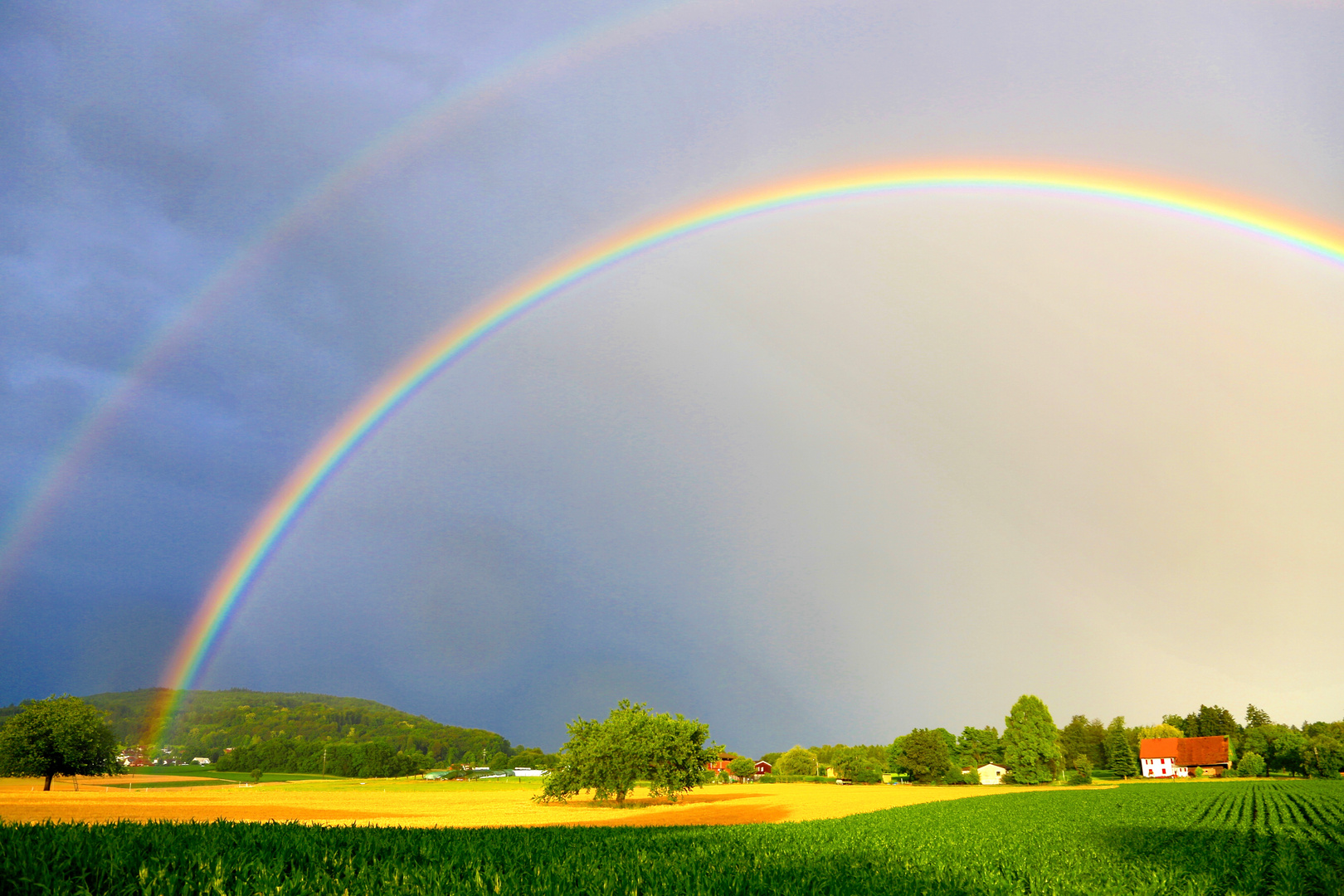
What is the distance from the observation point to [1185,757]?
553 ft

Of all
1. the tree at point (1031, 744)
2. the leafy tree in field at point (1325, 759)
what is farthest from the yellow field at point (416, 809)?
the leafy tree in field at point (1325, 759)

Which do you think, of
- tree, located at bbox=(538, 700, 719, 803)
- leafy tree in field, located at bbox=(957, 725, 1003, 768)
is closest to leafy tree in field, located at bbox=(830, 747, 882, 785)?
leafy tree in field, located at bbox=(957, 725, 1003, 768)

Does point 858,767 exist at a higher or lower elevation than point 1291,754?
lower

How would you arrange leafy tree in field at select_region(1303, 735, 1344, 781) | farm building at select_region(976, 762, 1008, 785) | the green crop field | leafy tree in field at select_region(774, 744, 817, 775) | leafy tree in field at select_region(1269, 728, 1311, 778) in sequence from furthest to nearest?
leafy tree in field at select_region(774, 744, 817, 775)
farm building at select_region(976, 762, 1008, 785)
leafy tree in field at select_region(1269, 728, 1311, 778)
leafy tree in field at select_region(1303, 735, 1344, 781)
the green crop field

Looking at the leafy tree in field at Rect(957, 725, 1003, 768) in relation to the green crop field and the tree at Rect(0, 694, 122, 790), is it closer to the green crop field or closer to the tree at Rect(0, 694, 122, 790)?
the green crop field

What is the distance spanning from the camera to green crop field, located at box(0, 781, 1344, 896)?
1594cm

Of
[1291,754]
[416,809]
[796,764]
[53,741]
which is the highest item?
[53,741]

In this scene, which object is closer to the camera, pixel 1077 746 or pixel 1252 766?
pixel 1252 766

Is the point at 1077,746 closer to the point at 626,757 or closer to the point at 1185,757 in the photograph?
the point at 1185,757

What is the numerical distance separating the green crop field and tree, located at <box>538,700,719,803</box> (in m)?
29.9

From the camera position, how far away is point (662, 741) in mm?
71125

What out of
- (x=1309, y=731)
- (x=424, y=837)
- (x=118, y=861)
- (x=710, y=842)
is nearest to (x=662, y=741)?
(x=710, y=842)

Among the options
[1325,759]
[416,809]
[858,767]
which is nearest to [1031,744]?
[1325,759]

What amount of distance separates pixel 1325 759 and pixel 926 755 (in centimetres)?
6198
